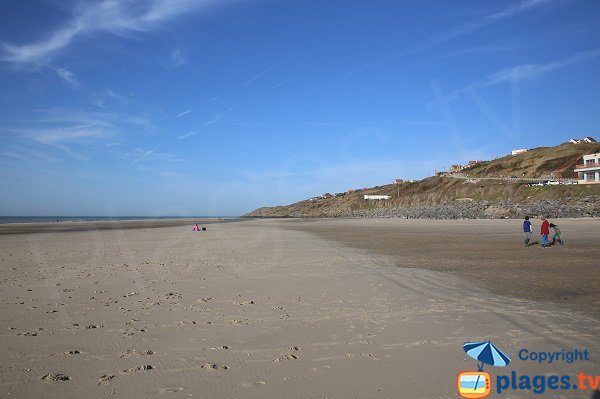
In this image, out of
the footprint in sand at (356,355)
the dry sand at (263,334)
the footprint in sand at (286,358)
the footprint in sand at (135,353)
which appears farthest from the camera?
the footprint in sand at (135,353)

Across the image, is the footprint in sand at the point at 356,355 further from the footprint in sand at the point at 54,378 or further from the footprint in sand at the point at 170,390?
the footprint in sand at the point at 54,378

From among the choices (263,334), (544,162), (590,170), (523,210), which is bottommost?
(263,334)

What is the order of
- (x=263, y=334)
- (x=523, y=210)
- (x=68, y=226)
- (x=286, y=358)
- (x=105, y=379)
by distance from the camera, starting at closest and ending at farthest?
(x=105, y=379)
(x=286, y=358)
(x=263, y=334)
(x=523, y=210)
(x=68, y=226)

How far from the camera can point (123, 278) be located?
469 inches

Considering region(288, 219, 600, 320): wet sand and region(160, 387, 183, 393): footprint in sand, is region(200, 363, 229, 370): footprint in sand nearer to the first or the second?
region(160, 387, 183, 393): footprint in sand

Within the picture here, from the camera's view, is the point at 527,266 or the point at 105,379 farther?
the point at 527,266

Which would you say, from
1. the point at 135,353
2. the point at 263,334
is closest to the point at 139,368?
the point at 135,353

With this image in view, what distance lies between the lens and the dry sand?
181 inches

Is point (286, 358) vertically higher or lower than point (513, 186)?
lower

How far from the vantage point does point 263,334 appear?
6.49 m

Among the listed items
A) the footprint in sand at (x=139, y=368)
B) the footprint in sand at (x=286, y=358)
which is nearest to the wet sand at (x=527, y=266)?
the footprint in sand at (x=286, y=358)

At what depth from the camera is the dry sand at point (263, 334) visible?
4.61 m

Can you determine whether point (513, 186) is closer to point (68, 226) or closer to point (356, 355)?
point (356, 355)

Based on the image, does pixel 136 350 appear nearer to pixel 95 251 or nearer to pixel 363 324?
pixel 363 324
